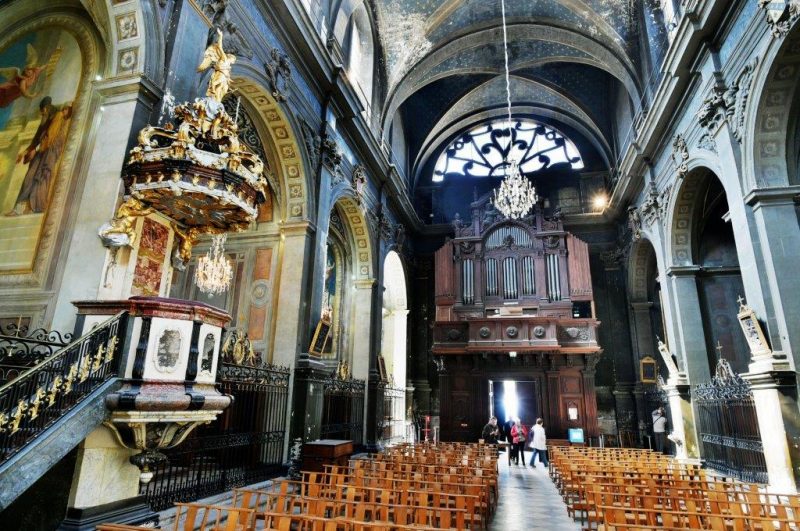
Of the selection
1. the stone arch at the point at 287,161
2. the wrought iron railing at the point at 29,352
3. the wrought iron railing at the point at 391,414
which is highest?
the stone arch at the point at 287,161

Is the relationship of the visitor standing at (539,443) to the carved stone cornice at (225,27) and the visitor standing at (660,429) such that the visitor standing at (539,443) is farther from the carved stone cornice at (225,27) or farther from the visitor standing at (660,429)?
the carved stone cornice at (225,27)

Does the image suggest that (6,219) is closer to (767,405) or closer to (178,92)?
(178,92)

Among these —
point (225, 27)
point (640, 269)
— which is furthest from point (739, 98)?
point (640, 269)

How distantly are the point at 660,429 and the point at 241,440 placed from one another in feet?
35.2

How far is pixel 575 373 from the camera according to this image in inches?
581

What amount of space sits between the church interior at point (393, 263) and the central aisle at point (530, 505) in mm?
106

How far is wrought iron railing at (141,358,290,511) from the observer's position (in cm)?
615

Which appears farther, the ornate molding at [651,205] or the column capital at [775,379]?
the ornate molding at [651,205]

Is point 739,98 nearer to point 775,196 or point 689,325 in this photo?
point 775,196

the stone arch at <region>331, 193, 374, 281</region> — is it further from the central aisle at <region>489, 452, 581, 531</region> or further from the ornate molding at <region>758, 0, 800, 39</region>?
the ornate molding at <region>758, 0, 800, 39</region>

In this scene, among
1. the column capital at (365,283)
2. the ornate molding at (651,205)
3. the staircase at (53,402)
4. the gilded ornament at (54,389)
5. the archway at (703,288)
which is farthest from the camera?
the column capital at (365,283)

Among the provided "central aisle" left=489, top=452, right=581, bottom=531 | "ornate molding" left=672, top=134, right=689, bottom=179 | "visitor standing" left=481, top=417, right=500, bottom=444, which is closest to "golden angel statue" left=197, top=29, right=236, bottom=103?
"central aisle" left=489, top=452, right=581, bottom=531

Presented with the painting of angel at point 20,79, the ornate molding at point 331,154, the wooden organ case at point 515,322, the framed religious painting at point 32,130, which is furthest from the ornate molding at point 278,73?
the wooden organ case at point 515,322

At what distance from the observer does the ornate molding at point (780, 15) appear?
19.7ft
